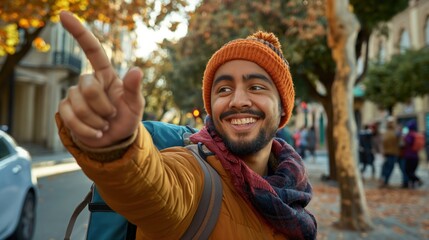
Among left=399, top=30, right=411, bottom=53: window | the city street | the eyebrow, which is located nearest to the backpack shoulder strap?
the eyebrow

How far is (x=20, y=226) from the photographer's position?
553 cm

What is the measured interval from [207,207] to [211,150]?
0.31m

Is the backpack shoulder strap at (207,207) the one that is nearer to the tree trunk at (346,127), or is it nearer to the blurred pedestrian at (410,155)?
the tree trunk at (346,127)

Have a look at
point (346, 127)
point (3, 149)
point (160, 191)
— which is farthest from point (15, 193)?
point (346, 127)

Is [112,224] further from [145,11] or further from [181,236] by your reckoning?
[145,11]

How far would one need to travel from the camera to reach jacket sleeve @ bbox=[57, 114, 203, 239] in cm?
112

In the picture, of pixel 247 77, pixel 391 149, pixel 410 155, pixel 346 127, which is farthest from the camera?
pixel 391 149

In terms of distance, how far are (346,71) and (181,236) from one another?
584cm

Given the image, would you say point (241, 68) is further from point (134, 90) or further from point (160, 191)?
point (134, 90)

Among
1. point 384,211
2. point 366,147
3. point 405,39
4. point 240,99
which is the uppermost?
point 405,39

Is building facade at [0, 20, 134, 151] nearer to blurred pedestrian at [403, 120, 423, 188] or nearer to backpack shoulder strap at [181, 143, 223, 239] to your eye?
blurred pedestrian at [403, 120, 423, 188]

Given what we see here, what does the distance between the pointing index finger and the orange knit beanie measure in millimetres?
974

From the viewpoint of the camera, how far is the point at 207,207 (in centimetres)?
152

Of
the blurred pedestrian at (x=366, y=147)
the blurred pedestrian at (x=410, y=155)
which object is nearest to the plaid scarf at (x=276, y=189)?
the blurred pedestrian at (x=410, y=155)
